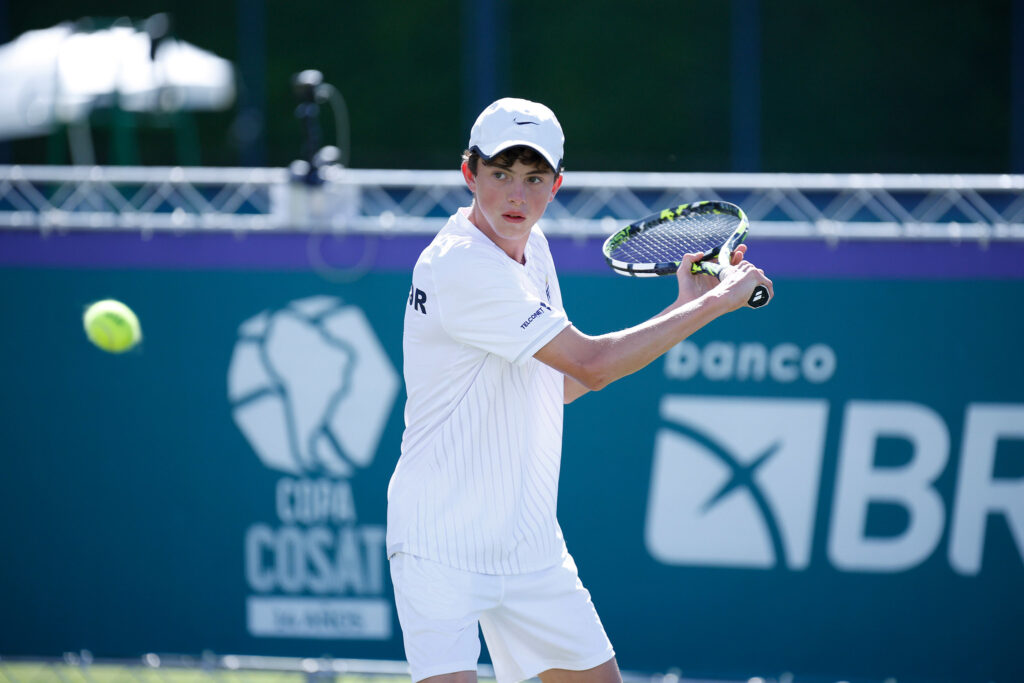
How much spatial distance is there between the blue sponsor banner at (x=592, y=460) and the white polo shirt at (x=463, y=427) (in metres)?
1.45

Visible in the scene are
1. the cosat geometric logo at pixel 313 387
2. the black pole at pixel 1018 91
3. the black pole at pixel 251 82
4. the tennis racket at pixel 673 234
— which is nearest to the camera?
the tennis racket at pixel 673 234

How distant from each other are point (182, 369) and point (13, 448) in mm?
713

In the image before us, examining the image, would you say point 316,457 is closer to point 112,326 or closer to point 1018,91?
point 112,326

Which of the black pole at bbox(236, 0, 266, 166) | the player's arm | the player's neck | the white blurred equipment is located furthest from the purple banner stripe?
the black pole at bbox(236, 0, 266, 166)

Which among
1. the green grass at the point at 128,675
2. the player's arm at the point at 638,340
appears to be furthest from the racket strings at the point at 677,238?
the green grass at the point at 128,675

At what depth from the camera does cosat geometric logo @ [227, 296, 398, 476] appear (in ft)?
14.6

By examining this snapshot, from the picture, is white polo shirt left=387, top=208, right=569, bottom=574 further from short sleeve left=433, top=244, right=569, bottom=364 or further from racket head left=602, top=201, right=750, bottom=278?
racket head left=602, top=201, right=750, bottom=278

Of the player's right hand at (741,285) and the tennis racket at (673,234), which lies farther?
the tennis racket at (673,234)

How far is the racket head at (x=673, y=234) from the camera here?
11.3 feet

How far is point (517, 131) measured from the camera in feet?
9.02

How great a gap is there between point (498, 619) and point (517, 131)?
45.1 inches

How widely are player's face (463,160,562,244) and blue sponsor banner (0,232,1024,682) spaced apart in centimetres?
154

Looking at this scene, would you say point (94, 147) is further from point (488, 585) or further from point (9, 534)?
point (488, 585)

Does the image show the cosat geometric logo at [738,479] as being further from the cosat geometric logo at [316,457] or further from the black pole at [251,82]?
the black pole at [251,82]
